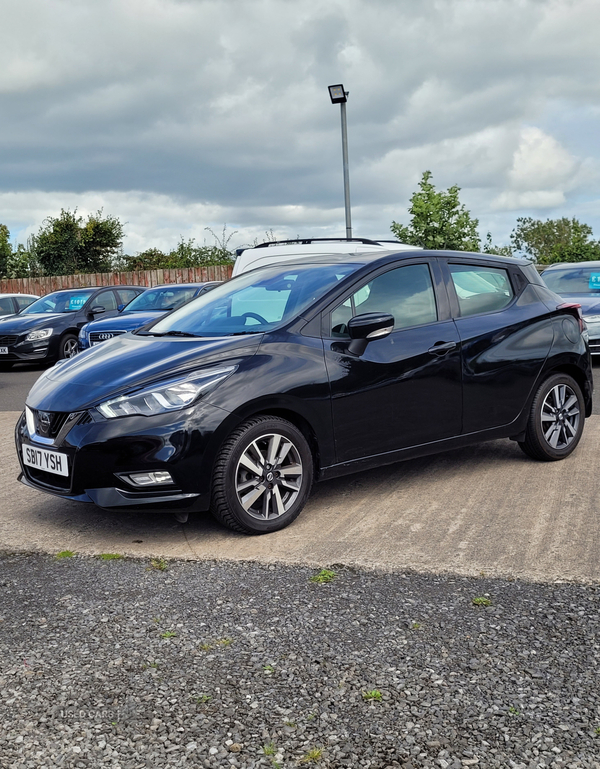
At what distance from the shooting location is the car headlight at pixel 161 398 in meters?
4.53

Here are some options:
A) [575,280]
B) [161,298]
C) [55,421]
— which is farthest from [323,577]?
[161,298]

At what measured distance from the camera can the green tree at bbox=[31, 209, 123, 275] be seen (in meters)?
35.6

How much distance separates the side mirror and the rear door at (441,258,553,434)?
2.59ft

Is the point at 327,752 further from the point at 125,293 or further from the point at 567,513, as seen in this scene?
the point at 125,293

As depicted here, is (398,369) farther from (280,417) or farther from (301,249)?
(301,249)

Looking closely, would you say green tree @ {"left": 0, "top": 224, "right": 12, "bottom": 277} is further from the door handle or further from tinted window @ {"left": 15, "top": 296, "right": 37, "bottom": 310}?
the door handle

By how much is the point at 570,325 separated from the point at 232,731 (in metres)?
4.75

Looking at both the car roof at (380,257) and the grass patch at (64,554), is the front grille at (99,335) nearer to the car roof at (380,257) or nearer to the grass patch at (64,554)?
the car roof at (380,257)

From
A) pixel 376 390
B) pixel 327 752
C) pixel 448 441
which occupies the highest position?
pixel 376 390

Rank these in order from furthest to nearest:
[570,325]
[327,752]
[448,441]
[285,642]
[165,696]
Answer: [570,325] → [448,441] → [285,642] → [165,696] → [327,752]

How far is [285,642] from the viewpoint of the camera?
3.35 metres

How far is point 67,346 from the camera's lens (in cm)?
1638

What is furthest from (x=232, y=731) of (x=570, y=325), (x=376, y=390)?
(x=570, y=325)

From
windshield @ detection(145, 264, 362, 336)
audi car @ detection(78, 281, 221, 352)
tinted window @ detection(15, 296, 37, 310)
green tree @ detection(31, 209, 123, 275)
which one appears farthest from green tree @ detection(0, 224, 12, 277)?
windshield @ detection(145, 264, 362, 336)
